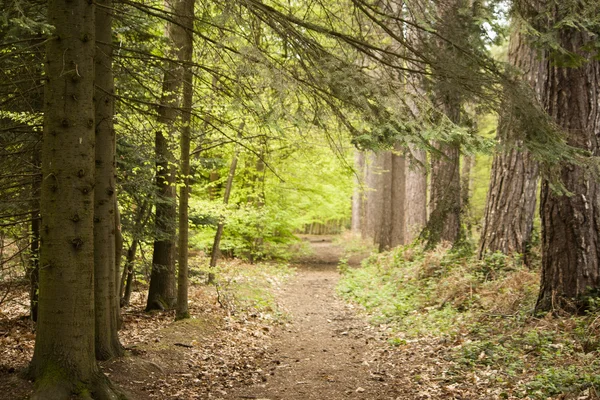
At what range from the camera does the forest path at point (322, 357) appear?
241 inches

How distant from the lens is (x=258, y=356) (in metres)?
7.80

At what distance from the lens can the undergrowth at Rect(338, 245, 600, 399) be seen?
538cm

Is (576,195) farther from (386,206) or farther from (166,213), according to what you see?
(386,206)

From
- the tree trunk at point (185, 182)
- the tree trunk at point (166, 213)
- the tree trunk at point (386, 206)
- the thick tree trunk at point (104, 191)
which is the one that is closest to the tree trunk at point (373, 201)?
the tree trunk at point (386, 206)

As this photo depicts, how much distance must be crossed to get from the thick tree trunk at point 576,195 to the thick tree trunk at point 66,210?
578 centimetres

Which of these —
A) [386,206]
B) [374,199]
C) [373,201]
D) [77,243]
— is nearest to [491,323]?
[77,243]

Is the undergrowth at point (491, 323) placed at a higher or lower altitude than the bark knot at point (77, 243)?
lower

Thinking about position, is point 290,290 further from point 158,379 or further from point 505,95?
point 505,95

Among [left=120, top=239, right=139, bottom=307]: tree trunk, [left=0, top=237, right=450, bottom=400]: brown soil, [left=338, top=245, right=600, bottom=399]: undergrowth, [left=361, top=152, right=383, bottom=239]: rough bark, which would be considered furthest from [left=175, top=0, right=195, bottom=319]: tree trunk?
[left=361, top=152, right=383, bottom=239]: rough bark

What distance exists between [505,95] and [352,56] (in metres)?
2.00

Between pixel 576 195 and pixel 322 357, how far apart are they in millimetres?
4361

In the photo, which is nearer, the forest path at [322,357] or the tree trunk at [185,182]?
the forest path at [322,357]

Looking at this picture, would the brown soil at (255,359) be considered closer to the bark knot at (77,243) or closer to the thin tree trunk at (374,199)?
the bark knot at (77,243)

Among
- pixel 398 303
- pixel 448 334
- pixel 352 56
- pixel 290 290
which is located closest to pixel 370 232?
pixel 290 290
